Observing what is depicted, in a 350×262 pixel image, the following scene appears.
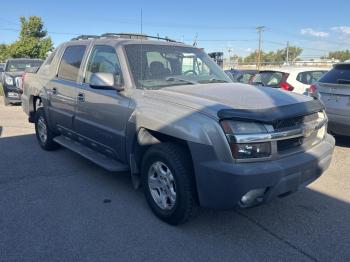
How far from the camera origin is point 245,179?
308 cm

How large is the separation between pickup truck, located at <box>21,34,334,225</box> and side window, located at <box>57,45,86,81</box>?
3cm

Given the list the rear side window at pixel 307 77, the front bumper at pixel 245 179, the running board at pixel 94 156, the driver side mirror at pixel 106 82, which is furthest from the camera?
the rear side window at pixel 307 77

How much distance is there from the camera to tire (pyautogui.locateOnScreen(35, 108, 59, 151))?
21.5 feet

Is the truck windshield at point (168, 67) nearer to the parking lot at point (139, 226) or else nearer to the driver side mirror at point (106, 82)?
the driver side mirror at point (106, 82)

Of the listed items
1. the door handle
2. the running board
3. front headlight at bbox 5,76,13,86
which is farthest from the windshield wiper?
front headlight at bbox 5,76,13,86

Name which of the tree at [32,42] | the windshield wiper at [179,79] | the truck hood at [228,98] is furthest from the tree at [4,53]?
the truck hood at [228,98]

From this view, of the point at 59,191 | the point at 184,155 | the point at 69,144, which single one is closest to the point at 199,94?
the point at 184,155

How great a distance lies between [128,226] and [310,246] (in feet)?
5.77

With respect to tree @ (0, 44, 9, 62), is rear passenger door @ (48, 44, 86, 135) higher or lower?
lower

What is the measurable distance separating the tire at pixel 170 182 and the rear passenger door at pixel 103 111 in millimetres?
550

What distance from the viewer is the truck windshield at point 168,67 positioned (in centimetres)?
438

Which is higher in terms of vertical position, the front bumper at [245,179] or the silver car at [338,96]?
the silver car at [338,96]

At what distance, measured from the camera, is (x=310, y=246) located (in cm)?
339

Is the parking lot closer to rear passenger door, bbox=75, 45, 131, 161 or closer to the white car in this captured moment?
rear passenger door, bbox=75, 45, 131, 161
